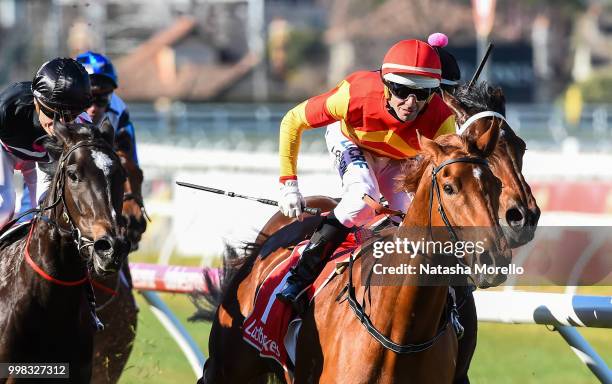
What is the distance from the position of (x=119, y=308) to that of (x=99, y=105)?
1.24 metres

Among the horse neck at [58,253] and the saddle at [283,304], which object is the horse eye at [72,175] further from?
the saddle at [283,304]

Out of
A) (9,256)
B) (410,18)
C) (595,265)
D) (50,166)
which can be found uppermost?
(50,166)

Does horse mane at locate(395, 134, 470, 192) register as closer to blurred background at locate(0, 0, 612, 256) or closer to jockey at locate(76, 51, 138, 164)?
jockey at locate(76, 51, 138, 164)

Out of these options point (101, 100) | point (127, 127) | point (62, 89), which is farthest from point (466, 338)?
point (101, 100)

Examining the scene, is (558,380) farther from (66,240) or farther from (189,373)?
(66,240)

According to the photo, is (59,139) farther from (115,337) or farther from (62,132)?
(115,337)

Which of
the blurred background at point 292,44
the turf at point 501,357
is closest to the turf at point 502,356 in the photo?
the turf at point 501,357

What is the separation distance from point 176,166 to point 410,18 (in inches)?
1964

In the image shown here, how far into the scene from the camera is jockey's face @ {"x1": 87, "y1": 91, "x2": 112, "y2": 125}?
6.85 meters

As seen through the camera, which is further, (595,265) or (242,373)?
(595,265)

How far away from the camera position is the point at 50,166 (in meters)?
5.11

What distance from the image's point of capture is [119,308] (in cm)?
662

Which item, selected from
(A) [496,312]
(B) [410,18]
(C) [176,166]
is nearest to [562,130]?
(C) [176,166]

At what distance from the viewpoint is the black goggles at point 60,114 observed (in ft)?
17.2
